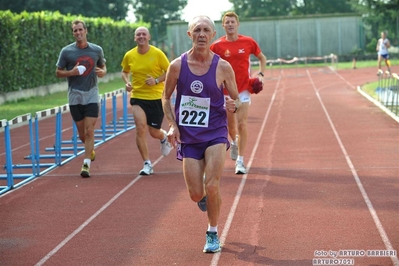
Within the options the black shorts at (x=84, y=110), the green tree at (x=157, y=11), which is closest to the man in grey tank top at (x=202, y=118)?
the black shorts at (x=84, y=110)

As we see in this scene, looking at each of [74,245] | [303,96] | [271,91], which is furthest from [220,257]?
[271,91]

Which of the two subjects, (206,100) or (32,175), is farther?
(32,175)

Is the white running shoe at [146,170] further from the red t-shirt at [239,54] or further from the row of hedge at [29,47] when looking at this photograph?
the row of hedge at [29,47]

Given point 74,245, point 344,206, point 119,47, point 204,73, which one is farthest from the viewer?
point 119,47

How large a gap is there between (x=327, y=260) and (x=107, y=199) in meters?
4.07

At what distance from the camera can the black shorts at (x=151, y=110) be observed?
12.5m

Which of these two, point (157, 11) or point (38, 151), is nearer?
point (38, 151)

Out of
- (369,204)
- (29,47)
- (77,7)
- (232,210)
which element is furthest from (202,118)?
(77,7)

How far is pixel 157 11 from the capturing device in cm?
9375

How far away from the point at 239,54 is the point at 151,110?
1504 millimetres

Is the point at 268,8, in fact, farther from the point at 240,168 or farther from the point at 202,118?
the point at 202,118

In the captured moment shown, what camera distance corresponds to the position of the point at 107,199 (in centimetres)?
1066

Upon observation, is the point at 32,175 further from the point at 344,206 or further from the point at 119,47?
the point at 119,47

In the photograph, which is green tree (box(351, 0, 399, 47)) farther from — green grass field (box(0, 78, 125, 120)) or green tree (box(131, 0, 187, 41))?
green grass field (box(0, 78, 125, 120))
